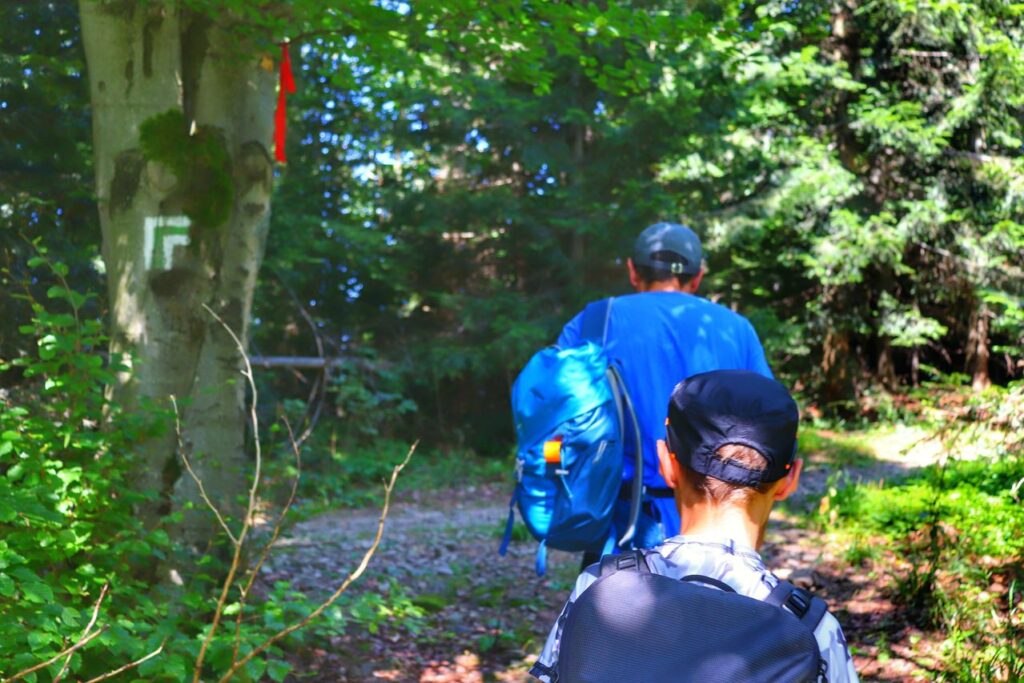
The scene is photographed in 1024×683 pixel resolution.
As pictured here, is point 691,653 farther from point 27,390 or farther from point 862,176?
point 862,176

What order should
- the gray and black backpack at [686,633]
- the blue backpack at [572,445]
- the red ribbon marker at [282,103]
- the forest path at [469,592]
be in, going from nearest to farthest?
the gray and black backpack at [686,633], the blue backpack at [572,445], the forest path at [469,592], the red ribbon marker at [282,103]

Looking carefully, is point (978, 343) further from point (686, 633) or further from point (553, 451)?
point (686, 633)

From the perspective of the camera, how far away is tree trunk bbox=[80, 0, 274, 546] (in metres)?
4.80

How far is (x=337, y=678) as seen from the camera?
501 cm

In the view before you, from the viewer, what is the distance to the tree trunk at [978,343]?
45.8 ft

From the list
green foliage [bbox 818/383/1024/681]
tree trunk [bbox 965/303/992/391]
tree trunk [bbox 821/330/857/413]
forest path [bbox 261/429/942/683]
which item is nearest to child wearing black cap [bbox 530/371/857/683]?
forest path [bbox 261/429/942/683]

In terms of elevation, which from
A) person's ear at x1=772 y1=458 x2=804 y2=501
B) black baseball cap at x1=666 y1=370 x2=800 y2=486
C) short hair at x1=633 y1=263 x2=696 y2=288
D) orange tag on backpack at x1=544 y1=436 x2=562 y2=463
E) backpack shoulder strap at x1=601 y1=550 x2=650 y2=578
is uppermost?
short hair at x1=633 y1=263 x2=696 y2=288

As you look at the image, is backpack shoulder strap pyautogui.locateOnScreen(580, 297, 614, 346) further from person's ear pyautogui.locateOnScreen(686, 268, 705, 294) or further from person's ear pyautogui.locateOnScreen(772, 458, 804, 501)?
person's ear pyautogui.locateOnScreen(772, 458, 804, 501)

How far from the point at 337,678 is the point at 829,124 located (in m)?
13.6

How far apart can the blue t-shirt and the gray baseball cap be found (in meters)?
0.13

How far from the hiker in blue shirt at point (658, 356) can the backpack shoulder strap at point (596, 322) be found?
2cm

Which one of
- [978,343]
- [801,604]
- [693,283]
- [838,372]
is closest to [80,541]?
[693,283]

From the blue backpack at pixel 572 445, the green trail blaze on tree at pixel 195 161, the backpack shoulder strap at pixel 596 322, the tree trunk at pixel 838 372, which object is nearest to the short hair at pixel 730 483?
the blue backpack at pixel 572 445

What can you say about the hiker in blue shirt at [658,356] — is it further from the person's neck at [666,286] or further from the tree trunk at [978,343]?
the tree trunk at [978,343]
